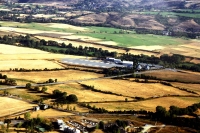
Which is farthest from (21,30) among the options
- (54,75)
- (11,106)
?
Answer: (11,106)

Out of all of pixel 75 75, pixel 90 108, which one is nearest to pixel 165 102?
pixel 90 108

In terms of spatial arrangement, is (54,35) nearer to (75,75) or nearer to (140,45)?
(140,45)

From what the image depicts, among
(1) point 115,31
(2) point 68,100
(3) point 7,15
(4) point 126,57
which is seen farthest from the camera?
(3) point 7,15

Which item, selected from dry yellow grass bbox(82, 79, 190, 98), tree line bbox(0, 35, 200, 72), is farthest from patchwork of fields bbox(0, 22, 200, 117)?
tree line bbox(0, 35, 200, 72)

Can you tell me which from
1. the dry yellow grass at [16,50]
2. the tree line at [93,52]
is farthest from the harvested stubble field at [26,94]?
the dry yellow grass at [16,50]

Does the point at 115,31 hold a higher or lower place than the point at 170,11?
lower

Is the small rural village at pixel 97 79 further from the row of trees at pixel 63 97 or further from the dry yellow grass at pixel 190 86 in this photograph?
the row of trees at pixel 63 97

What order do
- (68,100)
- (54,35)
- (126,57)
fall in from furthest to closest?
(54,35), (126,57), (68,100)

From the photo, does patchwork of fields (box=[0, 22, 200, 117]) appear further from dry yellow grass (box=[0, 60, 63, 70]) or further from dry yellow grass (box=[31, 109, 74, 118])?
dry yellow grass (box=[31, 109, 74, 118])
